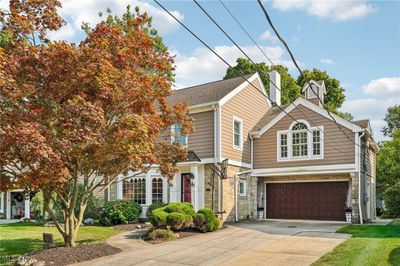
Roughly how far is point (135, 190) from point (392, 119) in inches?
1295

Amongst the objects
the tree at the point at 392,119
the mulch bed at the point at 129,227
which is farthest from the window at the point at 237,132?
the tree at the point at 392,119

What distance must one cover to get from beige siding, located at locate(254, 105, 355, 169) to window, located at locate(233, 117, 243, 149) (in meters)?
1.34

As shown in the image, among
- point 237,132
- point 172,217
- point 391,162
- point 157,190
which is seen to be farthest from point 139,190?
point 391,162

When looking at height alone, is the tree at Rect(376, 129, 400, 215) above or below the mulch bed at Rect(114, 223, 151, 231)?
above

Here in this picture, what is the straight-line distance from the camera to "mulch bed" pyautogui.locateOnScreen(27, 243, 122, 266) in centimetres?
948

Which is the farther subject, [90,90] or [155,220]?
[155,220]

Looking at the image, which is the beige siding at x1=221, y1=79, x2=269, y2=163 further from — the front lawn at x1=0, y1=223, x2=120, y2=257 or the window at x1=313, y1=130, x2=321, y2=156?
the front lawn at x1=0, y1=223, x2=120, y2=257

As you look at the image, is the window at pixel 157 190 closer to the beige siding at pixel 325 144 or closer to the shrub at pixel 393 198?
the beige siding at pixel 325 144

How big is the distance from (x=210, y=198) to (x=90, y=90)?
931 centimetres

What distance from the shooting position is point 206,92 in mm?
20656

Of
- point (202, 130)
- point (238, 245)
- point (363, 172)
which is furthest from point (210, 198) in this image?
point (363, 172)

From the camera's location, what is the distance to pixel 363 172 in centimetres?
1873

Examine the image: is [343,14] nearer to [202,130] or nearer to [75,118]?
[75,118]

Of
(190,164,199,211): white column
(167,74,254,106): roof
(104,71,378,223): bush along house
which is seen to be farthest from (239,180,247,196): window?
(167,74,254,106): roof
